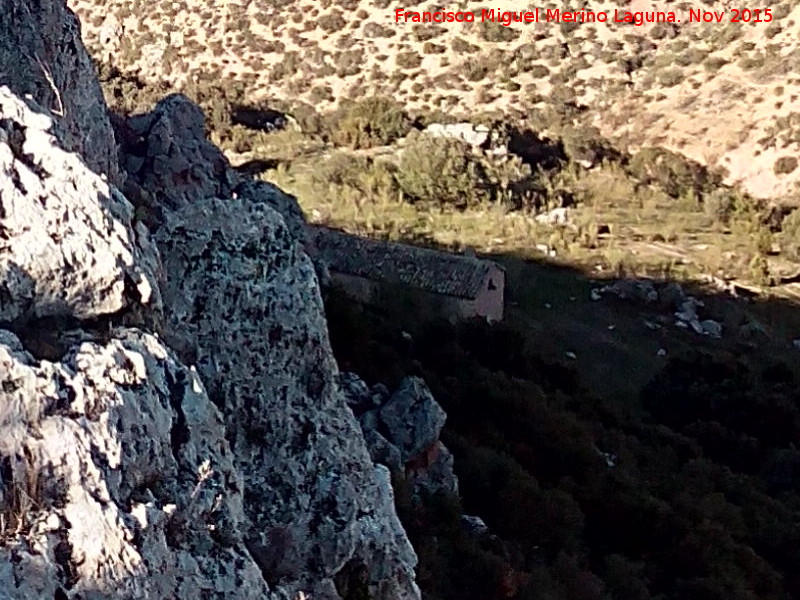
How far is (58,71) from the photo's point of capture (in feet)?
33.6

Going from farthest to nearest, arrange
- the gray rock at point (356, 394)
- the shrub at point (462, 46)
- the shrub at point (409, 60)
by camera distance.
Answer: the shrub at point (462, 46), the shrub at point (409, 60), the gray rock at point (356, 394)

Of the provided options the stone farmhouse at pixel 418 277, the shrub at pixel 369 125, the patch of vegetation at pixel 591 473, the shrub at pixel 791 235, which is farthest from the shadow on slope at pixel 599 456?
the shrub at pixel 369 125

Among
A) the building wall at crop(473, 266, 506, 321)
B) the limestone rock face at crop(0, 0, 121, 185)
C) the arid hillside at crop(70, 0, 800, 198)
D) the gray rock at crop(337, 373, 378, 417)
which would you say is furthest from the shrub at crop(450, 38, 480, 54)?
the limestone rock face at crop(0, 0, 121, 185)

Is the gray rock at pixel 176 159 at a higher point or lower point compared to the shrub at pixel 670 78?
higher

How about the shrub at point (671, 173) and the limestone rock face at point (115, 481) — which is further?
the shrub at point (671, 173)

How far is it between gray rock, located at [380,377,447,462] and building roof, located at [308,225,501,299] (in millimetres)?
12907

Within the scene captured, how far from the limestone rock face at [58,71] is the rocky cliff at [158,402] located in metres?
0.04

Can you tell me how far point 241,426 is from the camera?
759 cm

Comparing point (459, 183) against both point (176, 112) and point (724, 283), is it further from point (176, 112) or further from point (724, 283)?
point (176, 112)

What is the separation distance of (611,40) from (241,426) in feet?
150

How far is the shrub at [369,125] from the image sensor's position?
4325 cm

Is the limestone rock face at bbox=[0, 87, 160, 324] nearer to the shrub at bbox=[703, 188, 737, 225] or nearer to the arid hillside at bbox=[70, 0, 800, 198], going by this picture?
the shrub at bbox=[703, 188, 737, 225]

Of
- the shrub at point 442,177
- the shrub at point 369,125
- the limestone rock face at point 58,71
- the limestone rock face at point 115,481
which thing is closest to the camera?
the limestone rock face at point 115,481

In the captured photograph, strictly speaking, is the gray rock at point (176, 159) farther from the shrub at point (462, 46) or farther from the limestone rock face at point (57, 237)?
the shrub at point (462, 46)
